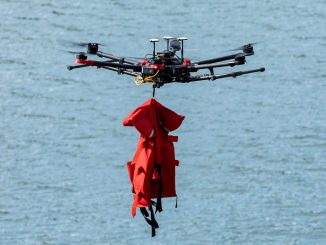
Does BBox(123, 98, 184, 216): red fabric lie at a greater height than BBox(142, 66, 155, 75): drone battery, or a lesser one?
lesser

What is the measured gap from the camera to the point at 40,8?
12269 centimetres

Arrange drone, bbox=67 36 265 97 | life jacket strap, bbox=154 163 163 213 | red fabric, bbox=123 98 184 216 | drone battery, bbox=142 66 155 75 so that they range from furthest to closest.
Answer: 1. life jacket strap, bbox=154 163 163 213
2. red fabric, bbox=123 98 184 216
3. drone battery, bbox=142 66 155 75
4. drone, bbox=67 36 265 97

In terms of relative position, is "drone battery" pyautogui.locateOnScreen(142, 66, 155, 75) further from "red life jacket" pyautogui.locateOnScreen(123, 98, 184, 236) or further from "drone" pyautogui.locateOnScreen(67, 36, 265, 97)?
"red life jacket" pyautogui.locateOnScreen(123, 98, 184, 236)

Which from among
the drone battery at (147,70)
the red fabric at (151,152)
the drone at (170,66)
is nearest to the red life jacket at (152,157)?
the red fabric at (151,152)

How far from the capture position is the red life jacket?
165 ft

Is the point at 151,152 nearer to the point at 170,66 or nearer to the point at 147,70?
the point at 147,70

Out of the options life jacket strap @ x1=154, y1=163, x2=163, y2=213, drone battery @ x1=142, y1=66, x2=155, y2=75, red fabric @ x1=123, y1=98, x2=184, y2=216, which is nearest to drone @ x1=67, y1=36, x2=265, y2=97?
drone battery @ x1=142, y1=66, x2=155, y2=75

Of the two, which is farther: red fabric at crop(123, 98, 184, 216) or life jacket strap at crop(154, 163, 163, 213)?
life jacket strap at crop(154, 163, 163, 213)

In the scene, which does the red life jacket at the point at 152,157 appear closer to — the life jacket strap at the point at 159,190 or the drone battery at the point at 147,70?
the life jacket strap at the point at 159,190

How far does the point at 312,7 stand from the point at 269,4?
3.64m

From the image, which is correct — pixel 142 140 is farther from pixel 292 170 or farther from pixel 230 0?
pixel 230 0

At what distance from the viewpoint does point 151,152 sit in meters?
50.6

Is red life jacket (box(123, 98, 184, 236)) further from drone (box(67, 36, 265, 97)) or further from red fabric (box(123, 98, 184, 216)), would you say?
drone (box(67, 36, 265, 97))

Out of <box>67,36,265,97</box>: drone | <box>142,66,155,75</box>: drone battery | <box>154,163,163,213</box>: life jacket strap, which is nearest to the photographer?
<box>67,36,265,97</box>: drone
